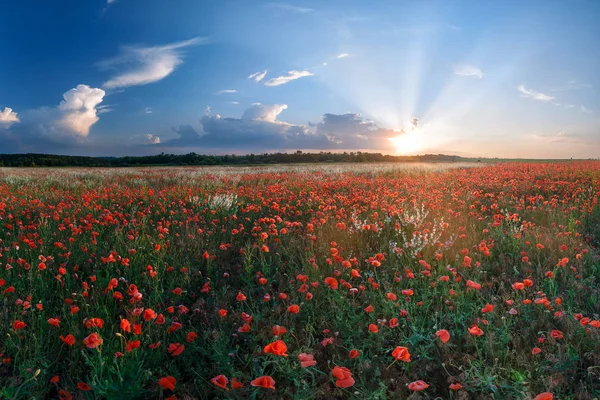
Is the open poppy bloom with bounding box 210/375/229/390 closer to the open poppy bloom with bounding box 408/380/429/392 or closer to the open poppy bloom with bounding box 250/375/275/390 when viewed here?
the open poppy bloom with bounding box 250/375/275/390

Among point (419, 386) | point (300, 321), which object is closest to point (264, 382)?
point (419, 386)

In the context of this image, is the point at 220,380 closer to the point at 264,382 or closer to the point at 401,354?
the point at 264,382

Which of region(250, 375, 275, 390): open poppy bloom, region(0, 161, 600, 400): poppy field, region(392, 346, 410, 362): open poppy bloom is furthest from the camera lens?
region(0, 161, 600, 400): poppy field

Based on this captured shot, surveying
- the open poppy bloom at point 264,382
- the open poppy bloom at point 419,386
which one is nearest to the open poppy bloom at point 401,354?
the open poppy bloom at point 419,386

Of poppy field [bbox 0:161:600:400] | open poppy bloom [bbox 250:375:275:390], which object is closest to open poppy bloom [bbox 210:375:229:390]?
poppy field [bbox 0:161:600:400]

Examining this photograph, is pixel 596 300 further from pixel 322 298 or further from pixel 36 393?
pixel 36 393

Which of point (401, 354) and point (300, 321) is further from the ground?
point (401, 354)

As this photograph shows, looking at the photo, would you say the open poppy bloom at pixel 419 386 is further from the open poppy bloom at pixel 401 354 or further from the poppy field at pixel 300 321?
the open poppy bloom at pixel 401 354

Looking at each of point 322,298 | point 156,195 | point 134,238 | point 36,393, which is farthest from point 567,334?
point 156,195

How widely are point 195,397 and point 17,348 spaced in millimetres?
1581

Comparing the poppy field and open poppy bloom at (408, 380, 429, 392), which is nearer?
open poppy bloom at (408, 380, 429, 392)

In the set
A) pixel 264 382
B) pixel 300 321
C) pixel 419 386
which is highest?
pixel 264 382

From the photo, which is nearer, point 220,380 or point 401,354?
point 220,380

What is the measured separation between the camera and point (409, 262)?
452cm
